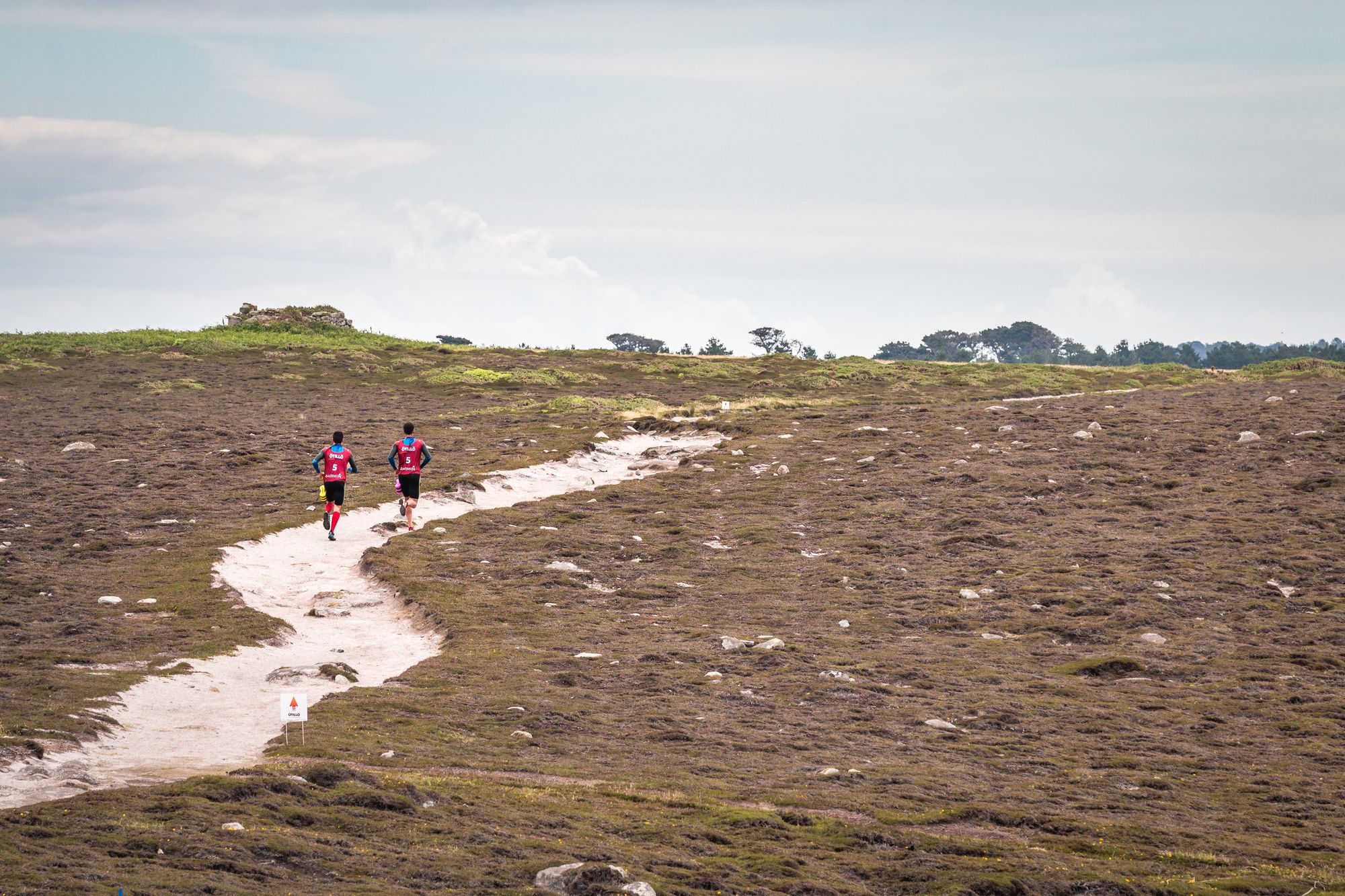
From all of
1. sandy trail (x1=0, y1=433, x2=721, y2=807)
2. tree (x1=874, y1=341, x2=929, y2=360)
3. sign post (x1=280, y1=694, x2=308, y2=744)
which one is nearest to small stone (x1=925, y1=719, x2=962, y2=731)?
sandy trail (x1=0, y1=433, x2=721, y2=807)

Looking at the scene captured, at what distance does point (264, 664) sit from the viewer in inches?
692

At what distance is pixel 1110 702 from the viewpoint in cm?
1692

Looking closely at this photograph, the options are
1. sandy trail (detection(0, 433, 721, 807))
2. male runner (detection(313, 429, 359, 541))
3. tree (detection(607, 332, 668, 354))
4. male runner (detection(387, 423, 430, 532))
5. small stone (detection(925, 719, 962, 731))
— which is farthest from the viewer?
tree (detection(607, 332, 668, 354))

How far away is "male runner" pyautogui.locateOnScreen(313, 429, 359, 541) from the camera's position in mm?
26766

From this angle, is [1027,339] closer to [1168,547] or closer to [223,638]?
[1168,547]

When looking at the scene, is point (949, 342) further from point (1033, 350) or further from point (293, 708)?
point (293, 708)

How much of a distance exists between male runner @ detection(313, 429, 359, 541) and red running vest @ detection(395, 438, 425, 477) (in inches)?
53.2

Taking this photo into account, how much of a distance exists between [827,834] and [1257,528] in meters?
19.2

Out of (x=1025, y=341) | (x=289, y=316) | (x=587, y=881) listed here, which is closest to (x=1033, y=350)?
(x=1025, y=341)

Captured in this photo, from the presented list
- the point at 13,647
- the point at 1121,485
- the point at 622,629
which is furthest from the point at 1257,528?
the point at 13,647

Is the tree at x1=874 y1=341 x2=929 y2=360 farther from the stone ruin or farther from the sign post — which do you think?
the sign post

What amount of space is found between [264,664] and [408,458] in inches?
433

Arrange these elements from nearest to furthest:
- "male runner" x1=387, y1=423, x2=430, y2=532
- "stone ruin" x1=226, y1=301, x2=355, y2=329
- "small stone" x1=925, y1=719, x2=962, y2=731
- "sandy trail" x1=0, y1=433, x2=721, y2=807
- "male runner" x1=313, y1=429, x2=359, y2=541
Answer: "sandy trail" x1=0, y1=433, x2=721, y2=807
"small stone" x1=925, y1=719, x2=962, y2=731
"male runner" x1=313, y1=429, x2=359, y2=541
"male runner" x1=387, y1=423, x2=430, y2=532
"stone ruin" x1=226, y1=301, x2=355, y2=329

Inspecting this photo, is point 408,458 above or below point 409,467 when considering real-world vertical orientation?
above
